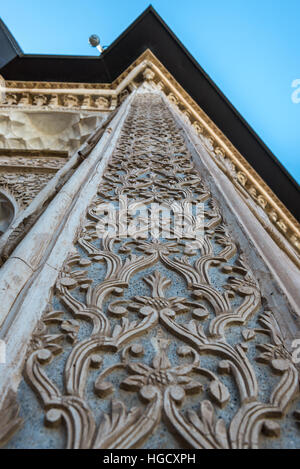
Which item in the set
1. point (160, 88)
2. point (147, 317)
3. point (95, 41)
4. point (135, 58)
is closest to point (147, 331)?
point (147, 317)

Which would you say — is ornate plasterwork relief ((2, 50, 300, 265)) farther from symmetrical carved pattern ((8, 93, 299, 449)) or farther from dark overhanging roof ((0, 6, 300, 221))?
symmetrical carved pattern ((8, 93, 299, 449))

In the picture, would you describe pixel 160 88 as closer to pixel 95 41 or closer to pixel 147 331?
pixel 95 41

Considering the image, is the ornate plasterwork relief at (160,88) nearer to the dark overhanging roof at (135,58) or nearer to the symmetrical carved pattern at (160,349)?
the dark overhanging roof at (135,58)

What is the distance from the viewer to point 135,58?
16.0 feet

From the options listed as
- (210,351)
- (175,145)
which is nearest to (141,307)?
(210,351)

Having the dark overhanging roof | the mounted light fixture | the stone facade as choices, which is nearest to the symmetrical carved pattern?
the stone facade

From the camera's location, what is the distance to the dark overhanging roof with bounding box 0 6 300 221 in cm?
480

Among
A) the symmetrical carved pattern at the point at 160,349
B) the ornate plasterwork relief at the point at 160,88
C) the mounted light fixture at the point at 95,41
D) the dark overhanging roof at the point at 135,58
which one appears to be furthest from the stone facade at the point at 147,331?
the mounted light fixture at the point at 95,41

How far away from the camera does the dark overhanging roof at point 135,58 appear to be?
4.80 meters

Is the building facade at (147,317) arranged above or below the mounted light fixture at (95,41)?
below

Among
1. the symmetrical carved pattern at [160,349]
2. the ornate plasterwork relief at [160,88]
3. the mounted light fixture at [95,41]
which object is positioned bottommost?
the symmetrical carved pattern at [160,349]

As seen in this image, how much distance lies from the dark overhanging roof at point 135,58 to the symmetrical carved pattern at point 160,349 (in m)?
4.23

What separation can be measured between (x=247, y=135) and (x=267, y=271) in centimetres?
443

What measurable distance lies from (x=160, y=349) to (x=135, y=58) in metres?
4.95
